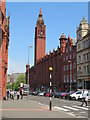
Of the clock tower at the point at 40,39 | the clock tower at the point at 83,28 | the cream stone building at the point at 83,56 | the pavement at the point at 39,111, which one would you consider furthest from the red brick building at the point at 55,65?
the pavement at the point at 39,111

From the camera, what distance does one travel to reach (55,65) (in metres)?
79.9

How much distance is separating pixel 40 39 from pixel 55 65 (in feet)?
120

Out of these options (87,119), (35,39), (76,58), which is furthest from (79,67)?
(35,39)

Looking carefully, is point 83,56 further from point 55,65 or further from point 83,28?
point 55,65

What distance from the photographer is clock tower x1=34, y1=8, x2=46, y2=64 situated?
11012 cm

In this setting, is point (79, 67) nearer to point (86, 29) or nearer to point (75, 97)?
point (86, 29)

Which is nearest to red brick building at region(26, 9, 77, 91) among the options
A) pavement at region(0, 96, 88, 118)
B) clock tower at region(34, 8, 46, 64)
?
clock tower at region(34, 8, 46, 64)

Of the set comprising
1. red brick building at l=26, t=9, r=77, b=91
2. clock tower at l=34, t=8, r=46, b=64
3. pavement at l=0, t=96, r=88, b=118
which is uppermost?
clock tower at l=34, t=8, r=46, b=64

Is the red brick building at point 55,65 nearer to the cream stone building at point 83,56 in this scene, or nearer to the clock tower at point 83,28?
the cream stone building at point 83,56

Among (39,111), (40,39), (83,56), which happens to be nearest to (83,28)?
(83,56)

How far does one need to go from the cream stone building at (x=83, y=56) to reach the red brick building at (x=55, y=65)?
11.5ft

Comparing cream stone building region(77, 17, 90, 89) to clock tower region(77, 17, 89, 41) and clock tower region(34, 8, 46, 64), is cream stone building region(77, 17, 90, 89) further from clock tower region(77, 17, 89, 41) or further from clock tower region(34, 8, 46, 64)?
clock tower region(34, 8, 46, 64)

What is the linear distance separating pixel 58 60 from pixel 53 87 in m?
10.3

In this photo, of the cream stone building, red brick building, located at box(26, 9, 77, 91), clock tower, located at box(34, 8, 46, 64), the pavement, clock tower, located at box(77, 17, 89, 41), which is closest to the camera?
the pavement
